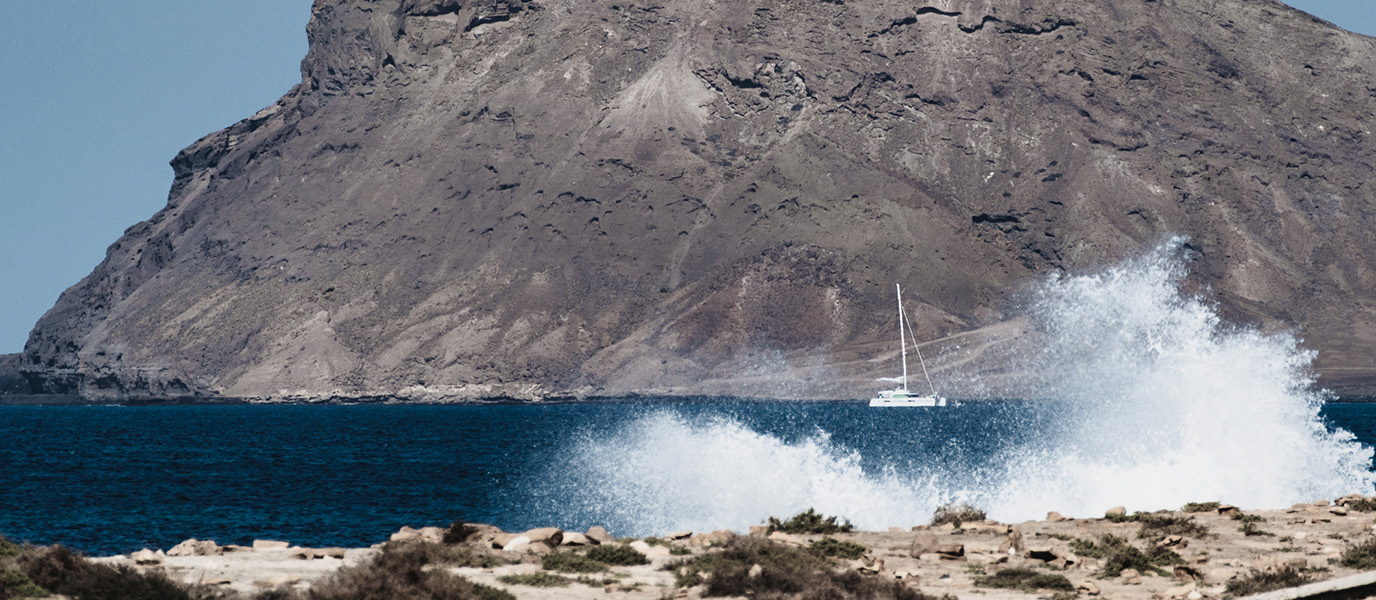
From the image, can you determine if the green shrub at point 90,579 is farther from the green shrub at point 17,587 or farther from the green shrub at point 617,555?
the green shrub at point 617,555

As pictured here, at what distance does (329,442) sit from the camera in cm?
9850

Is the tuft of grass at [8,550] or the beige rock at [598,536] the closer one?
the tuft of grass at [8,550]

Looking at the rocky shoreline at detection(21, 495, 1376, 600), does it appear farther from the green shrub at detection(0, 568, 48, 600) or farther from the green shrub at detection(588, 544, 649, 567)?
the green shrub at detection(0, 568, 48, 600)

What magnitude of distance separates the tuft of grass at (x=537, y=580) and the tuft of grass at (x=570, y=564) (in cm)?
55

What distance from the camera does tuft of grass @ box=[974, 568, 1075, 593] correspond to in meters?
17.8

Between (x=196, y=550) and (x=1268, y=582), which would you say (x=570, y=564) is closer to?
(x=196, y=550)

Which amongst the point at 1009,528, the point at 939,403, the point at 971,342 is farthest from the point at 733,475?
the point at 971,342

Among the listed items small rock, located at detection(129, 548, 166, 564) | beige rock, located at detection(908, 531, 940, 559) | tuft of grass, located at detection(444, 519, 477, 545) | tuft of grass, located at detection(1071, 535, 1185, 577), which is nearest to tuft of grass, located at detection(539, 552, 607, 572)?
tuft of grass, located at detection(444, 519, 477, 545)

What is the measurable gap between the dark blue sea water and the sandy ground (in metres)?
9.95

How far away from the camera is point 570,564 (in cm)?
1859

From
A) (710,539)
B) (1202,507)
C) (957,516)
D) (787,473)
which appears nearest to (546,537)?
(710,539)

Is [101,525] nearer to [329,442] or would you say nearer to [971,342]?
[329,442]

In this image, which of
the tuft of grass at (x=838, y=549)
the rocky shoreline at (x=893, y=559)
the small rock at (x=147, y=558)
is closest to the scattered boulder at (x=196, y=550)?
the rocky shoreline at (x=893, y=559)

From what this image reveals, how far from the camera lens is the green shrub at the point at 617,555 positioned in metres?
19.1
